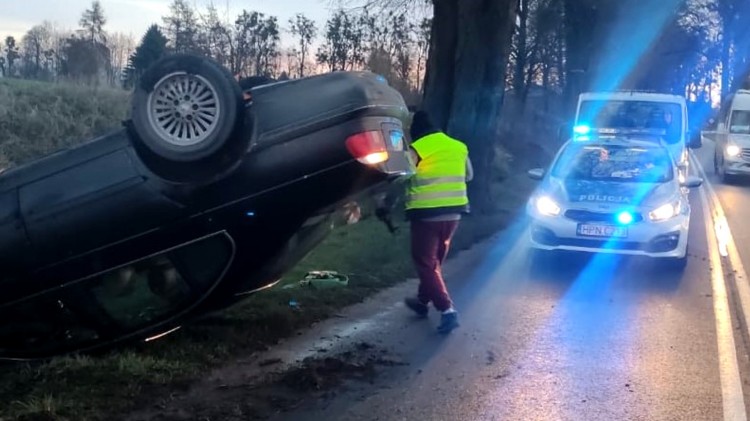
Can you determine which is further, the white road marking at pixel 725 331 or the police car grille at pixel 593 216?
the police car grille at pixel 593 216

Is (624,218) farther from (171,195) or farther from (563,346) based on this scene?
(171,195)

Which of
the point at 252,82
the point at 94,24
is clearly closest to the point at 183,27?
the point at 94,24

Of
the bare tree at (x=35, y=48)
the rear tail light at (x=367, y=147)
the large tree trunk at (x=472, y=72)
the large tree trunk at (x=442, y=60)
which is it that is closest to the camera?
the rear tail light at (x=367, y=147)

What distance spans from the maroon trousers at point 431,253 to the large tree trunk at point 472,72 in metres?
8.71

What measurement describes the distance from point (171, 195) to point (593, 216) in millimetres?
6480

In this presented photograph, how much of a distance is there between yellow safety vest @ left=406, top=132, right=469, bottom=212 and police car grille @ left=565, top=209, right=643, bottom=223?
3433 mm

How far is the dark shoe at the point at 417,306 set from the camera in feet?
27.4

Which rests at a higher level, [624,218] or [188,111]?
[188,111]

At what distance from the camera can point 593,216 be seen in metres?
10.8

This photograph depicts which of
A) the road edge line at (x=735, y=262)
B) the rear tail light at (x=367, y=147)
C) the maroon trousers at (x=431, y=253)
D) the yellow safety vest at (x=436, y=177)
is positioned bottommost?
the road edge line at (x=735, y=262)

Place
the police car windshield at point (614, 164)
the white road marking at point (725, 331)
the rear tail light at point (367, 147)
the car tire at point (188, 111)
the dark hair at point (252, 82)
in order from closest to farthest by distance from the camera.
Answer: the car tire at point (188, 111)
the rear tail light at point (367, 147)
the white road marking at point (725, 331)
the dark hair at point (252, 82)
the police car windshield at point (614, 164)

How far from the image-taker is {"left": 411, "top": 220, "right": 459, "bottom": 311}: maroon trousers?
7828 mm

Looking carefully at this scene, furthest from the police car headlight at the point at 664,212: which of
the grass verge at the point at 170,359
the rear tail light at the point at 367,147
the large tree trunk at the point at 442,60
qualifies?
the large tree trunk at the point at 442,60

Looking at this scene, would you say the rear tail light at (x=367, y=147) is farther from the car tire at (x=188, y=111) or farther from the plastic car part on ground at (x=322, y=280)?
the plastic car part on ground at (x=322, y=280)
